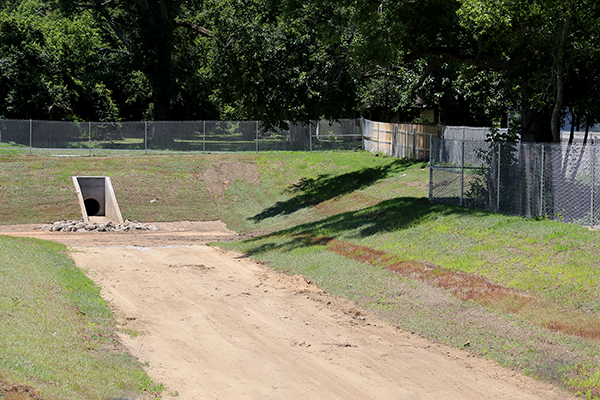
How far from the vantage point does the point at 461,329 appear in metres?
10.3

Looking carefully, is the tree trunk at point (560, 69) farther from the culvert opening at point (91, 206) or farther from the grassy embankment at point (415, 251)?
the culvert opening at point (91, 206)

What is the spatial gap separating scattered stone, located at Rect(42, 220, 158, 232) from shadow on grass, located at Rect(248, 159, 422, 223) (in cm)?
502

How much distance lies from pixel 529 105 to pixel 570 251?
762 centimetres

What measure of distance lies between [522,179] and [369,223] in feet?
16.1

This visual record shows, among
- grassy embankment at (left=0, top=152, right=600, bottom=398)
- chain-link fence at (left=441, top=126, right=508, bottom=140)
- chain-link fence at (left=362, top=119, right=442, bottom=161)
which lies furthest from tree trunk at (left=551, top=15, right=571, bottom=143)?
chain-link fence at (left=441, top=126, right=508, bottom=140)

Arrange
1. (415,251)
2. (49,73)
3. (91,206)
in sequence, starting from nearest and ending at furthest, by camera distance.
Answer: (415,251) → (91,206) → (49,73)

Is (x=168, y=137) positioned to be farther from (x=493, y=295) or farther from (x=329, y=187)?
(x=493, y=295)

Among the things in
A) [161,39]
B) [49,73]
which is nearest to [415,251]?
[161,39]

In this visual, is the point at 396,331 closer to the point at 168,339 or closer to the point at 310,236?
the point at 168,339

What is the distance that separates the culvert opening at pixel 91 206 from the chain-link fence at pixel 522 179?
1869 centimetres

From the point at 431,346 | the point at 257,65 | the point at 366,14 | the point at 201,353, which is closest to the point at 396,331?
the point at 431,346

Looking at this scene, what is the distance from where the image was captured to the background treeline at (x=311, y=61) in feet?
55.0

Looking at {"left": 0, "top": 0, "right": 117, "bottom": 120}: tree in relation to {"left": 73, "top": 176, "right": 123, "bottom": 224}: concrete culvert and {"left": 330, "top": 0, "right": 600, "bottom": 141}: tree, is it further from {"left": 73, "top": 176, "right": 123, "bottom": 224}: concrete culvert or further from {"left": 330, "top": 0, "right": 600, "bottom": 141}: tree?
{"left": 330, "top": 0, "right": 600, "bottom": 141}: tree

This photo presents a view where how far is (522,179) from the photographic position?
15.9 m
